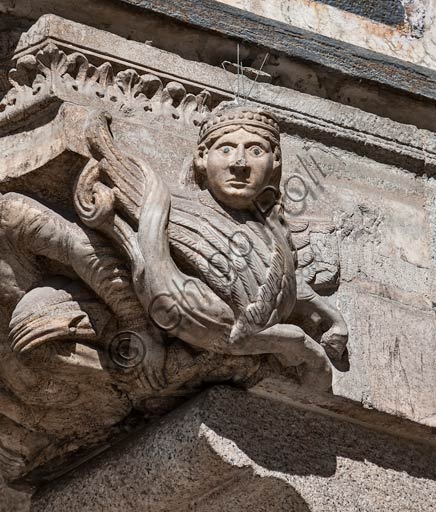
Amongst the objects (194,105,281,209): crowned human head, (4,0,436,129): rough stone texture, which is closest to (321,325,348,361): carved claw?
(194,105,281,209): crowned human head

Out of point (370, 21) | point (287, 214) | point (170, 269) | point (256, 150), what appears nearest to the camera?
point (170, 269)

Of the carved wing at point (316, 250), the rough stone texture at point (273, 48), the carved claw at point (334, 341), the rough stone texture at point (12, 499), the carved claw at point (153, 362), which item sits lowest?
the rough stone texture at point (12, 499)

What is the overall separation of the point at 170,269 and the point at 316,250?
402 mm

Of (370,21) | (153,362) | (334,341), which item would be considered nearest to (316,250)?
(334,341)

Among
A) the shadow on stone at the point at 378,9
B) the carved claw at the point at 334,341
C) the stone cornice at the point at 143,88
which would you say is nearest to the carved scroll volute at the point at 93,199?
the stone cornice at the point at 143,88

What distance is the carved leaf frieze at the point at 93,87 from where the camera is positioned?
310 centimetres

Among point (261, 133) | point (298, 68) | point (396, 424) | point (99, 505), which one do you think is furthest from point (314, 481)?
point (298, 68)

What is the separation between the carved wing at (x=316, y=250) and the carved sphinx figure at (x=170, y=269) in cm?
8

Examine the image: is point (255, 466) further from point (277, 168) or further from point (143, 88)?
point (143, 88)

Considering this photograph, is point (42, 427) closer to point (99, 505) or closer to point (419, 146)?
point (99, 505)

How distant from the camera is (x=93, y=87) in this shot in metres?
3.12

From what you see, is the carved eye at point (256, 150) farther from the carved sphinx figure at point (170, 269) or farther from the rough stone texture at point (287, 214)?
the rough stone texture at point (287, 214)

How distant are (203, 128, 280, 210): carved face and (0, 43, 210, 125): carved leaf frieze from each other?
0.65ft

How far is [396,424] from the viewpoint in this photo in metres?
3.15
